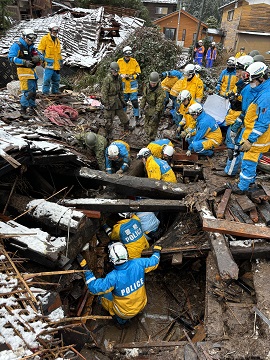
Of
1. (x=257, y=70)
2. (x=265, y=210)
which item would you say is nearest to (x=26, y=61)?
(x=257, y=70)

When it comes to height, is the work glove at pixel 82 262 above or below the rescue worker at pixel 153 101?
below

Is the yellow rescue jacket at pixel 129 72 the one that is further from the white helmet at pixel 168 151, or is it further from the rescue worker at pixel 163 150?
the white helmet at pixel 168 151

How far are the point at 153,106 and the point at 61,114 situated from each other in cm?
251

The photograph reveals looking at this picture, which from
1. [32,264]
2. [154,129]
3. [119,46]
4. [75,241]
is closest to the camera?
[32,264]

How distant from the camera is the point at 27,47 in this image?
6340 mm

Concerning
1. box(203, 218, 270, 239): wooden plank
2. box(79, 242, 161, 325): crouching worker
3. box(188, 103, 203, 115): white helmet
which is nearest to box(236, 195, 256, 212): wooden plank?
box(203, 218, 270, 239): wooden plank

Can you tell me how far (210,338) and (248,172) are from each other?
8.26ft

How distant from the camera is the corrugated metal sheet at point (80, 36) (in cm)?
1210

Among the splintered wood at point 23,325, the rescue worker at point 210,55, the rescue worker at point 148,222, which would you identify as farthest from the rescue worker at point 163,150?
the rescue worker at point 210,55

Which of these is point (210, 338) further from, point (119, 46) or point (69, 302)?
point (119, 46)

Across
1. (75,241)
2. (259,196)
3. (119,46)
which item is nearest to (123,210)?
(75,241)

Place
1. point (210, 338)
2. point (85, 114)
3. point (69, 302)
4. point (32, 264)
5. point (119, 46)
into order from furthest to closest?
1. point (119, 46)
2. point (85, 114)
3. point (69, 302)
4. point (32, 264)
5. point (210, 338)

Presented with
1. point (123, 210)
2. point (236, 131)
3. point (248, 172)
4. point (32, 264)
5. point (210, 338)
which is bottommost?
point (210, 338)

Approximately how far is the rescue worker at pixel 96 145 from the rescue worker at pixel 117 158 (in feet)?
0.33
